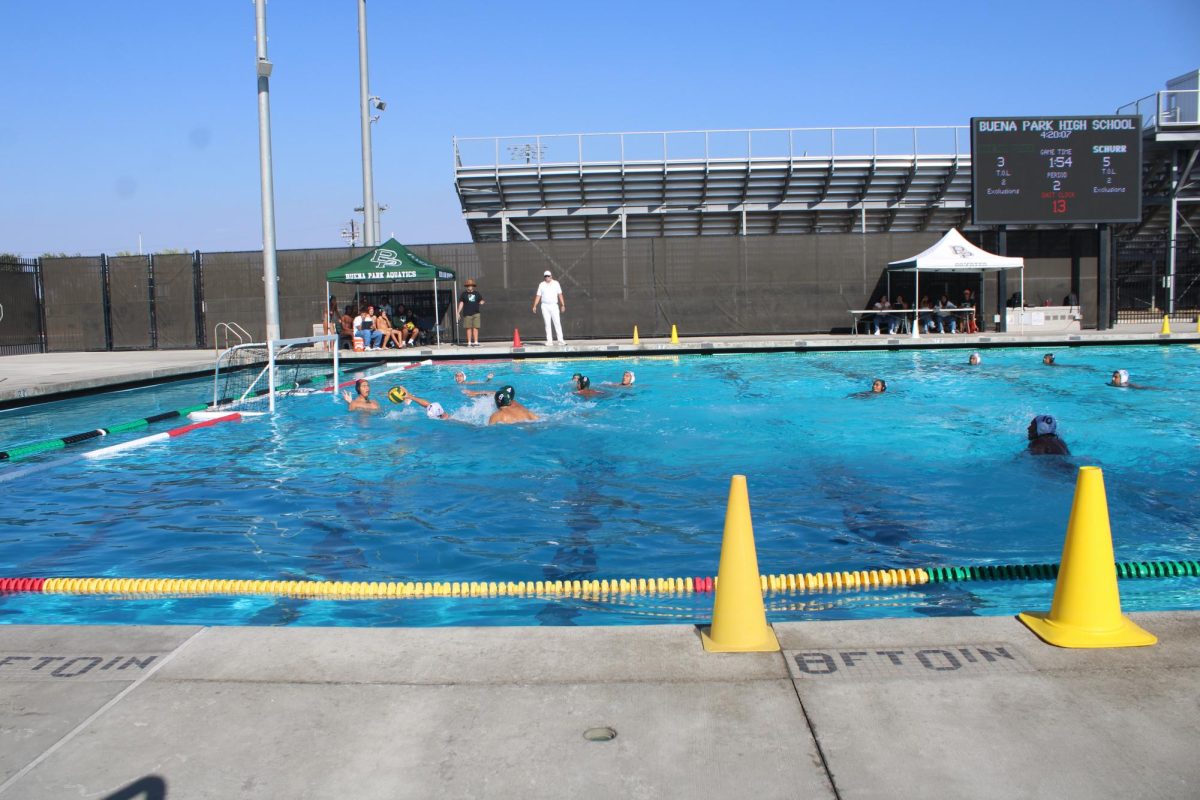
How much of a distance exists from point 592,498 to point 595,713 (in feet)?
16.9

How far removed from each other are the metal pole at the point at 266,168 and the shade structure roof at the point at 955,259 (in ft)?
52.4

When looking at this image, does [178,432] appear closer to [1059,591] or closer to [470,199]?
[1059,591]

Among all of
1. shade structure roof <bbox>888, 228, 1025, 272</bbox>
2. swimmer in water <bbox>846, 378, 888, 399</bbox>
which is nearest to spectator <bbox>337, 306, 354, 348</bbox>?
swimmer in water <bbox>846, 378, 888, 399</bbox>

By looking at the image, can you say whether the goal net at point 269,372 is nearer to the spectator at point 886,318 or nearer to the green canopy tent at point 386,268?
the green canopy tent at point 386,268

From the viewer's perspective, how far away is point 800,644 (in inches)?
150

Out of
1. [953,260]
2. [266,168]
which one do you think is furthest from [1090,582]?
[953,260]

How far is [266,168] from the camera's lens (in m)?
18.7

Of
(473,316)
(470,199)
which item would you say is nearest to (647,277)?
(473,316)

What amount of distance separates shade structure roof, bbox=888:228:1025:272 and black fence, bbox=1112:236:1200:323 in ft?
15.9

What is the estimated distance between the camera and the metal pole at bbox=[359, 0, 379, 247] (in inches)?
1001

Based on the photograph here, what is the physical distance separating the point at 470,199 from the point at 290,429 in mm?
24784

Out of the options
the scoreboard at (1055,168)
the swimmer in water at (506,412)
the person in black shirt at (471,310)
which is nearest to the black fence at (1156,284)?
the scoreboard at (1055,168)

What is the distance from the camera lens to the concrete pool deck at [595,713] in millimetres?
2785

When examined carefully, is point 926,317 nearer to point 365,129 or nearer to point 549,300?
point 549,300
